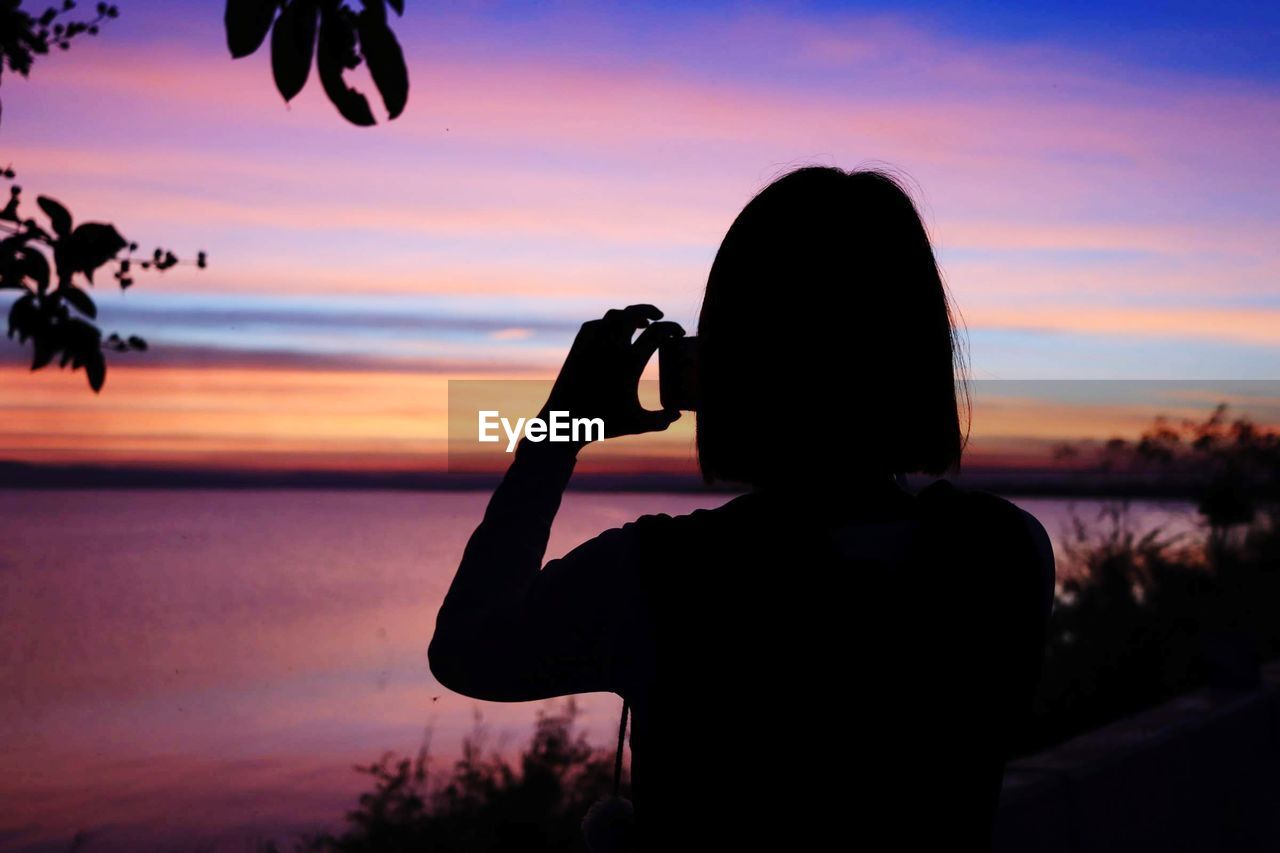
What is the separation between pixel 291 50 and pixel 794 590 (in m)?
0.97

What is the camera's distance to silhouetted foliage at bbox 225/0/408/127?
1.74m

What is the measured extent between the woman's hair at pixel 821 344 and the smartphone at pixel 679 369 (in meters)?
0.08

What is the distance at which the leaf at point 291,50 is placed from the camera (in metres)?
1.75

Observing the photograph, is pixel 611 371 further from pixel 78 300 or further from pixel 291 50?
pixel 78 300

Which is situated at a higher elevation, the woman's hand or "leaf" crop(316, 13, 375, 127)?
"leaf" crop(316, 13, 375, 127)

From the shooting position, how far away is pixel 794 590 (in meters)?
1.43

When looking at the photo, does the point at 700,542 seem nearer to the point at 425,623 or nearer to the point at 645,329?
the point at 645,329

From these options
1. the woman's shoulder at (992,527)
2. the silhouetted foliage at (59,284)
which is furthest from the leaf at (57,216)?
the woman's shoulder at (992,527)

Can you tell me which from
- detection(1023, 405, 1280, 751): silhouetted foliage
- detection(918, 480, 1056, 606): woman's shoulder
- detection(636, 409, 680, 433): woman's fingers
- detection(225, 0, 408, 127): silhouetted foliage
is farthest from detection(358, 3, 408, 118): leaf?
detection(1023, 405, 1280, 751): silhouetted foliage

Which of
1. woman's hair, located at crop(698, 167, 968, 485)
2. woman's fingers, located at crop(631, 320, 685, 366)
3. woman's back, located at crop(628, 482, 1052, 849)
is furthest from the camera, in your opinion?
woman's fingers, located at crop(631, 320, 685, 366)

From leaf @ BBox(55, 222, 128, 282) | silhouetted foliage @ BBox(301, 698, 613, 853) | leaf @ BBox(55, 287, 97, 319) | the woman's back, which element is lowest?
silhouetted foliage @ BBox(301, 698, 613, 853)

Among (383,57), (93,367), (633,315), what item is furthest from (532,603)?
(93,367)

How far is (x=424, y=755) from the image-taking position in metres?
5.05

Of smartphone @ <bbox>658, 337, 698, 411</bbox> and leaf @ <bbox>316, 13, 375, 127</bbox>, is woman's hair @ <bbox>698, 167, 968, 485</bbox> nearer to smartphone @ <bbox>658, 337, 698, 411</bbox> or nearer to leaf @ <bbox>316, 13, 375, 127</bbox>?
smartphone @ <bbox>658, 337, 698, 411</bbox>
